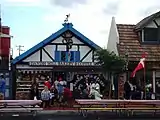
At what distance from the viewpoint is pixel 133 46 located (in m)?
27.2

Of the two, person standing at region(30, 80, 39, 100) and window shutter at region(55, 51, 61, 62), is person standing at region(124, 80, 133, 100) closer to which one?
window shutter at region(55, 51, 61, 62)

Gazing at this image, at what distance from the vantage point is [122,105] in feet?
64.6

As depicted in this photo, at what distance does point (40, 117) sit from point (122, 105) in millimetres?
4386

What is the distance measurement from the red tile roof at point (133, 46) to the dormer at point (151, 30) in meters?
0.39

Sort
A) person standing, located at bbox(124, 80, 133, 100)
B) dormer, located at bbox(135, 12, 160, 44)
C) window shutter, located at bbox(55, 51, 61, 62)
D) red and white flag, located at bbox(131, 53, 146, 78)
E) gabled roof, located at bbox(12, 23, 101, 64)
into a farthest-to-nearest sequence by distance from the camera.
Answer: dormer, located at bbox(135, 12, 160, 44)
window shutter, located at bbox(55, 51, 61, 62)
gabled roof, located at bbox(12, 23, 101, 64)
person standing, located at bbox(124, 80, 133, 100)
red and white flag, located at bbox(131, 53, 146, 78)

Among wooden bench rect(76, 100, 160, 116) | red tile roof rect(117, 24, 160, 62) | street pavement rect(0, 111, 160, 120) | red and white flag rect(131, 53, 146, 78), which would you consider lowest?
street pavement rect(0, 111, 160, 120)

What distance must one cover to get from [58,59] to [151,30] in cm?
698

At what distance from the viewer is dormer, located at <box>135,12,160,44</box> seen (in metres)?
27.9

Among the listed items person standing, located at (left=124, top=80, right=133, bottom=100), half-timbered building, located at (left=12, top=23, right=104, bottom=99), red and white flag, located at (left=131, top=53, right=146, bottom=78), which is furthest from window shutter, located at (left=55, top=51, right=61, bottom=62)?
red and white flag, located at (left=131, top=53, right=146, bottom=78)

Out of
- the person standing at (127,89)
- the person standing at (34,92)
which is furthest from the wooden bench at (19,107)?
the person standing at (127,89)

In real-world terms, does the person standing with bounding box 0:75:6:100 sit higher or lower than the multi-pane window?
lower

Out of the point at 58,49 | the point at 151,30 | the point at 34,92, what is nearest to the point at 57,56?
the point at 58,49

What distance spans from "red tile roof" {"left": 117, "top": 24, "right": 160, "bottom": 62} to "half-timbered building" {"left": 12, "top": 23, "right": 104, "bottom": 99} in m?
1.93

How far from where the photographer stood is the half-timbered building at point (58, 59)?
84.9 feet
